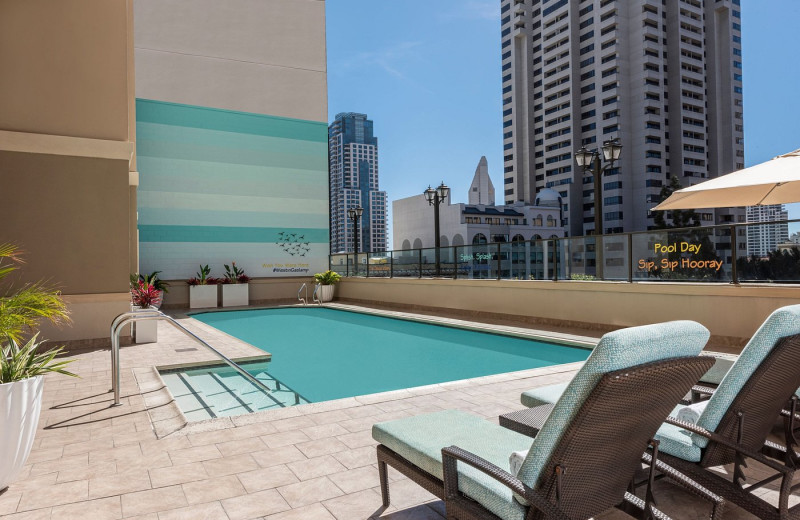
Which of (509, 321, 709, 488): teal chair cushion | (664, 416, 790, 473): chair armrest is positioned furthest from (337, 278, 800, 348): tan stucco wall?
(509, 321, 709, 488): teal chair cushion

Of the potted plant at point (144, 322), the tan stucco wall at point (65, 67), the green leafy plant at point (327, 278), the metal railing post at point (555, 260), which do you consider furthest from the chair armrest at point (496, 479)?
the green leafy plant at point (327, 278)

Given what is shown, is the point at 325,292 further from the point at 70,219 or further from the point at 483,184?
the point at 483,184

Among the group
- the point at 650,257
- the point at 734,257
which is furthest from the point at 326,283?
the point at 734,257

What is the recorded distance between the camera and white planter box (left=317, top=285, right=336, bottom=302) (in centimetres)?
1639

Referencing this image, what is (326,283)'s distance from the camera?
1667 centimetres

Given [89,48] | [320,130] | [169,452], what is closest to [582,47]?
[320,130]

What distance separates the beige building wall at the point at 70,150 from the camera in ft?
23.8

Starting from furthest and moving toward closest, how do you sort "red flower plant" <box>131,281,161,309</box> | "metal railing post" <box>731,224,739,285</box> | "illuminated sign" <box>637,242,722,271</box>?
"red flower plant" <box>131,281,161,309</box>
"illuminated sign" <box>637,242,722,271</box>
"metal railing post" <box>731,224,739,285</box>

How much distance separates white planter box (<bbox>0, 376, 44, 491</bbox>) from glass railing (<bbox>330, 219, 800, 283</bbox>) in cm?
793

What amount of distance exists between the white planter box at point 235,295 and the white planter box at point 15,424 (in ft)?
44.1

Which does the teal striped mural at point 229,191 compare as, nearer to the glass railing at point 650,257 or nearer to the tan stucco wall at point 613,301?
the tan stucco wall at point 613,301

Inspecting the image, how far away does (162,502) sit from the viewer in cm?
267

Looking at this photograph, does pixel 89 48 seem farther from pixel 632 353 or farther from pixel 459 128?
pixel 459 128

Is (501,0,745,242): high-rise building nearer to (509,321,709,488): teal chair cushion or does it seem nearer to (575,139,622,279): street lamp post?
(575,139,622,279): street lamp post
